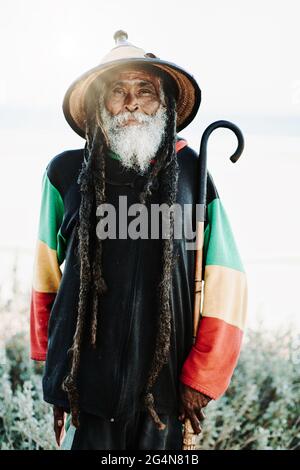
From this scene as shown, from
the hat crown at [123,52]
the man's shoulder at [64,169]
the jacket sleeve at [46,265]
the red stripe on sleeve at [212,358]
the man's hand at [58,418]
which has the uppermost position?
the hat crown at [123,52]

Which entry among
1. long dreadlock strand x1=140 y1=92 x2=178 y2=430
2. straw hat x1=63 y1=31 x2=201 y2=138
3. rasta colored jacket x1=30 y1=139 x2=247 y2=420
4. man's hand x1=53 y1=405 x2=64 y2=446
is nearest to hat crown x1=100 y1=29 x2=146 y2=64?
straw hat x1=63 y1=31 x2=201 y2=138

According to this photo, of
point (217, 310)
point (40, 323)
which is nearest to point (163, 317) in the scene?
point (217, 310)

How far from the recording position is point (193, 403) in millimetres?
2094

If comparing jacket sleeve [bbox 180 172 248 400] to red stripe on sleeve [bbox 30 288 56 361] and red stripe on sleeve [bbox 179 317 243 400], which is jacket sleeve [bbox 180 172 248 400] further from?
red stripe on sleeve [bbox 30 288 56 361]

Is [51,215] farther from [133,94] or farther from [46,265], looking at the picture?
[133,94]

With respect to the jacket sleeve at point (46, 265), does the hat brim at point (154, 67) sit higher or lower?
higher

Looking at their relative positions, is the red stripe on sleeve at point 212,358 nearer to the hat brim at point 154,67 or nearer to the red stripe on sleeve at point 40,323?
the red stripe on sleeve at point 40,323

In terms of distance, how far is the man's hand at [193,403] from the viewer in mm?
2090

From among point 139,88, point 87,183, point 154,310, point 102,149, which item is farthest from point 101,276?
point 139,88

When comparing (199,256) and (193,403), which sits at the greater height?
(199,256)

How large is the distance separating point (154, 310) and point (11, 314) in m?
1.99

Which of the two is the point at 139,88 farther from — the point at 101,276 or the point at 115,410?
the point at 115,410

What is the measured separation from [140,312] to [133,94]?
0.88 m

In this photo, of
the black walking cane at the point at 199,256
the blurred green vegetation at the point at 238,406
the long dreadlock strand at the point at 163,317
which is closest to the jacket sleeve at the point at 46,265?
the long dreadlock strand at the point at 163,317
